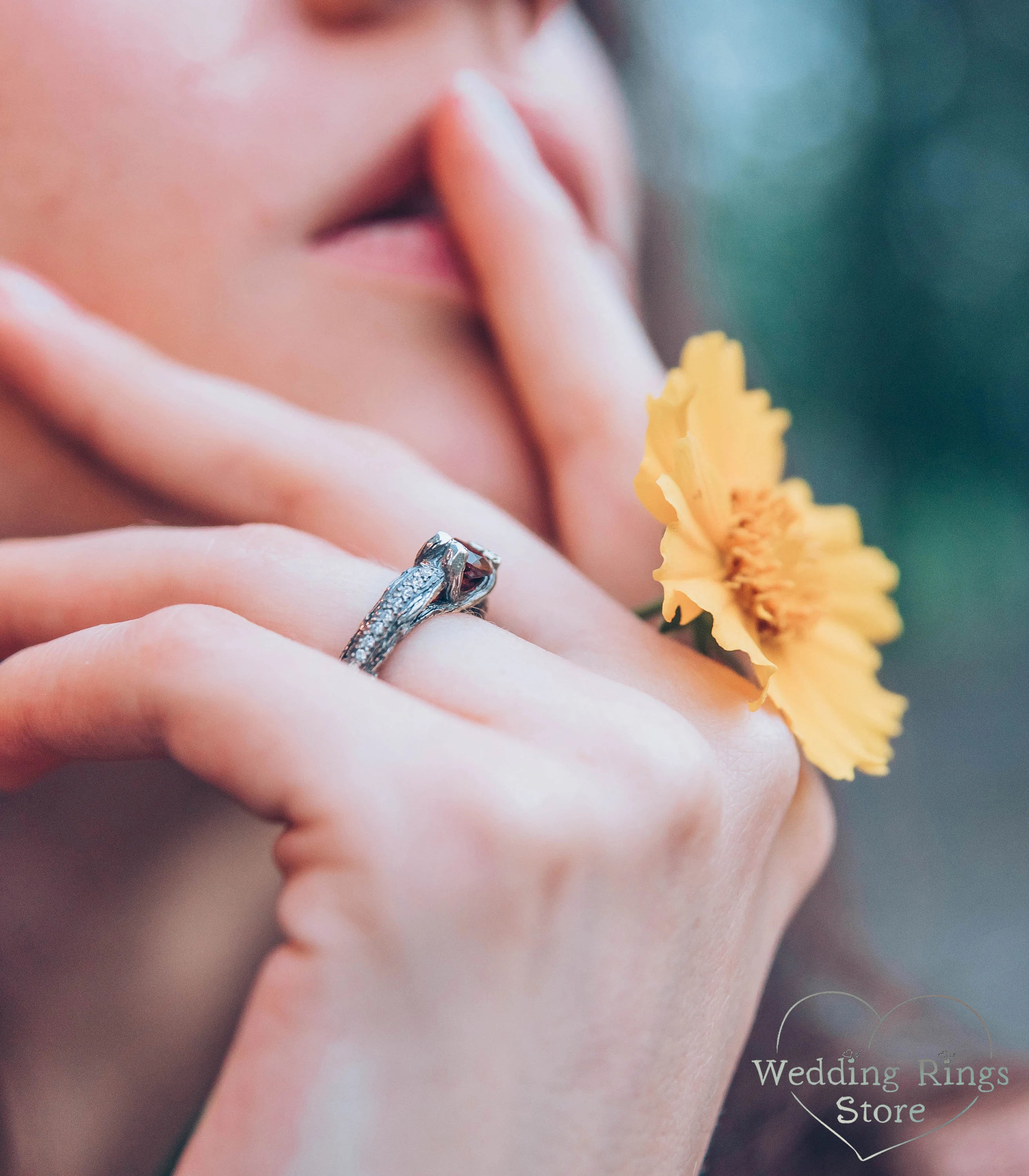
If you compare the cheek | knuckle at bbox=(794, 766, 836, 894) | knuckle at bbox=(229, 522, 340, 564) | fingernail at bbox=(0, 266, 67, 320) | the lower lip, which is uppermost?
the lower lip

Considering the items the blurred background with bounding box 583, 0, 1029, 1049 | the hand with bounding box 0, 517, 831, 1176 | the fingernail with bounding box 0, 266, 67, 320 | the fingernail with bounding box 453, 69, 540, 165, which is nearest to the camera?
the hand with bounding box 0, 517, 831, 1176

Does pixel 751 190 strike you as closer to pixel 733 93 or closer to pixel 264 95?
pixel 733 93

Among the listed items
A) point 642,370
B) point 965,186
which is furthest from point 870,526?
point 642,370

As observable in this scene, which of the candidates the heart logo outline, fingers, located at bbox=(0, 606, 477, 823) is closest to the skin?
fingers, located at bbox=(0, 606, 477, 823)

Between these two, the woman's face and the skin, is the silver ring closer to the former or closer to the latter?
the skin

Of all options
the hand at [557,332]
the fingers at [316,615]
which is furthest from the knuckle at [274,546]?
the hand at [557,332]

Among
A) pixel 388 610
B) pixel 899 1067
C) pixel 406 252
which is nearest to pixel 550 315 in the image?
pixel 406 252
